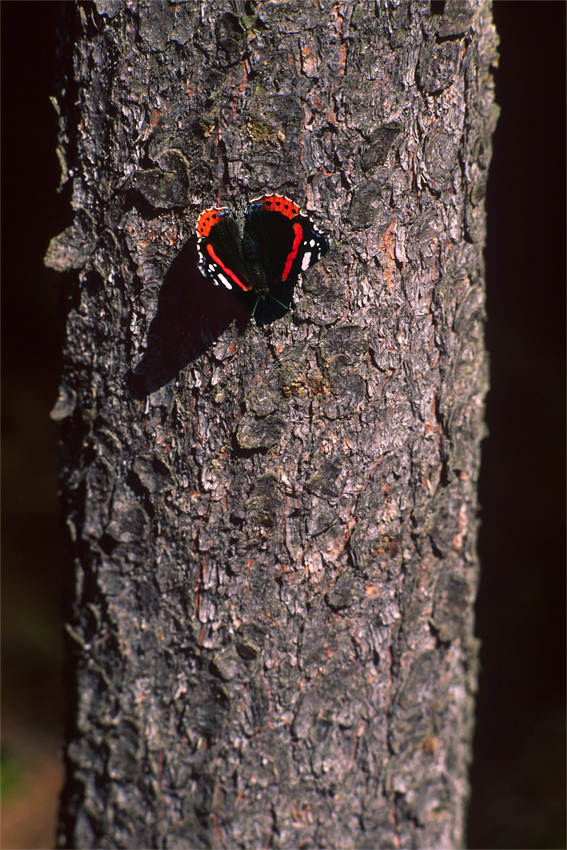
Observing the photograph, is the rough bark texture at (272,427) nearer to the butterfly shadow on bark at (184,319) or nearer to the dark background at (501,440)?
the butterfly shadow on bark at (184,319)

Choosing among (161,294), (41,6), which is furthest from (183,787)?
(41,6)

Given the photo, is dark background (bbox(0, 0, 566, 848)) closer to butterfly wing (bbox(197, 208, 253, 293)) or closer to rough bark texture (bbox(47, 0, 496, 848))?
rough bark texture (bbox(47, 0, 496, 848))

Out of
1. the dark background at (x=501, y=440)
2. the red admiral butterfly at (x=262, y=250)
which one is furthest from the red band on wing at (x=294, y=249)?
the dark background at (x=501, y=440)

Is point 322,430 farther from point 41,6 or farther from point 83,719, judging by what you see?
point 41,6

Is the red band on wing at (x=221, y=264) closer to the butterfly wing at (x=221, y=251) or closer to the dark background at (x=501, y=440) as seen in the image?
the butterfly wing at (x=221, y=251)

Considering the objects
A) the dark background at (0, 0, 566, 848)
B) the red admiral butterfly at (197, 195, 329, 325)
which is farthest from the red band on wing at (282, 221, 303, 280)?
the dark background at (0, 0, 566, 848)

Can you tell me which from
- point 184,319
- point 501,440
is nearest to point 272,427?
point 184,319

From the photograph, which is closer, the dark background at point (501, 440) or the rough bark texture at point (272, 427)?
the rough bark texture at point (272, 427)

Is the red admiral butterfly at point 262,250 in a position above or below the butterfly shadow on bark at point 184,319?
above
